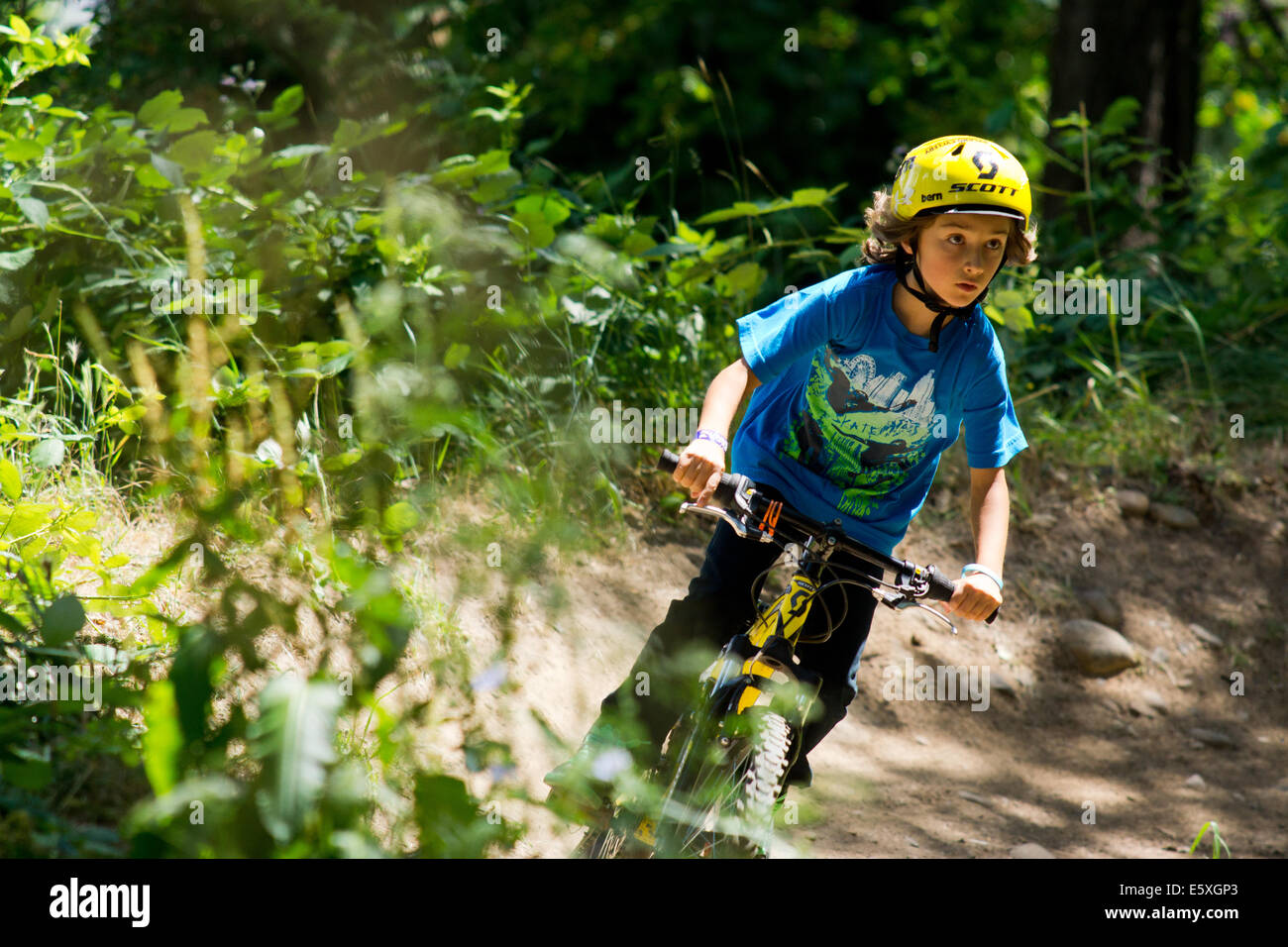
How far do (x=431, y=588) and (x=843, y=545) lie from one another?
5.45ft

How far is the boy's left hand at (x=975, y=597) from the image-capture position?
2.41 m

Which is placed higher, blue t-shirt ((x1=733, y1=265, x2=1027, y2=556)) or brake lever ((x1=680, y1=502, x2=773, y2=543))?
blue t-shirt ((x1=733, y1=265, x2=1027, y2=556))

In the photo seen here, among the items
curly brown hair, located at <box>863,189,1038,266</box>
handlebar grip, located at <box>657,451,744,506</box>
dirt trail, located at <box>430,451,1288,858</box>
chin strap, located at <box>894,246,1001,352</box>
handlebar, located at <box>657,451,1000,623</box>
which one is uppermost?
curly brown hair, located at <box>863,189,1038,266</box>

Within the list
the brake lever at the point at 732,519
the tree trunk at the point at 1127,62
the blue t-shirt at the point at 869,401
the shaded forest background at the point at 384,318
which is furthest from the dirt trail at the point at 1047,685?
the tree trunk at the point at 1127,62

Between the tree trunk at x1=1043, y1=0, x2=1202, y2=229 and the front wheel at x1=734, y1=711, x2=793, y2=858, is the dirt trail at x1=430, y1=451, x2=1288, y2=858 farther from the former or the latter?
the tree trunk at x1=1043, y1=0, x2=1202, y2=229

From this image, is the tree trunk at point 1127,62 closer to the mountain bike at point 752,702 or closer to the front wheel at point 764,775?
the mountain bike at point 752,702

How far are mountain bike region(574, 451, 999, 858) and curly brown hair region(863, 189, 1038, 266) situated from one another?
2.63 feet

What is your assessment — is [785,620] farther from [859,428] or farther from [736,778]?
[859,428]

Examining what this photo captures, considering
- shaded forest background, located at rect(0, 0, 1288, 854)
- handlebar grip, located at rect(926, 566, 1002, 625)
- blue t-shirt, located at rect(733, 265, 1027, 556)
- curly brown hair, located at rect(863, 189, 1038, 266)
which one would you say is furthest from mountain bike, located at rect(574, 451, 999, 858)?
curly brown hair, located at rect(863, 189, 1038, 266)

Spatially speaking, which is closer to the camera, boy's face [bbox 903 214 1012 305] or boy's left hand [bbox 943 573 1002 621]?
boy's left hand [bbox 943 573 1002 621]

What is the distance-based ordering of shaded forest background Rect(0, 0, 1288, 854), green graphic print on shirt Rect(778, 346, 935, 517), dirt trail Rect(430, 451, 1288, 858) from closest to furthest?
shaded forest background Rect(0, 0, 1288, 854)
green graphic print on shirt Rect(778, 346, 935, 517)
dirt trail Rect(430, 451, 1288, 858)

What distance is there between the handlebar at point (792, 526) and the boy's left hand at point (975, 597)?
2 cm

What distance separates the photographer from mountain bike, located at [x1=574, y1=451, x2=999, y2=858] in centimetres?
240

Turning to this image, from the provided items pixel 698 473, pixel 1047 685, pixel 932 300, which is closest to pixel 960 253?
pixel 932 300
